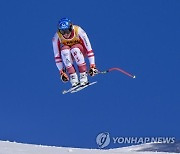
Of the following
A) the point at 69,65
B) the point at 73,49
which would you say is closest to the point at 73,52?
the point at 73,49

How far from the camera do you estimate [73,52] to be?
29.3 feet

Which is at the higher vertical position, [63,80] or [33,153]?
[63,80]

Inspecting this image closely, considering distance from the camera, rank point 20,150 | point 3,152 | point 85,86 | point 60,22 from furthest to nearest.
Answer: point 85,86
point 60,22
point 20,150
point 3,152

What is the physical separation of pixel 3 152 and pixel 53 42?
3692mm

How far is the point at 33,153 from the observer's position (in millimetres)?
5887

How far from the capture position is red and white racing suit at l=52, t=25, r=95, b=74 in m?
8.90

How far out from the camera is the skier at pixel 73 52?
29.1 feet

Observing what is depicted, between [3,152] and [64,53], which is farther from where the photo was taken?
[64,53]

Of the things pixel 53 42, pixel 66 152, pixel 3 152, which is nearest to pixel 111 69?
pixel 53 42

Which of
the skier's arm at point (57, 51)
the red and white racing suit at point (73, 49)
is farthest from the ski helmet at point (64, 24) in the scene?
the skier's arm at point (57, 51)

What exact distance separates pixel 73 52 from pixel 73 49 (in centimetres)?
5

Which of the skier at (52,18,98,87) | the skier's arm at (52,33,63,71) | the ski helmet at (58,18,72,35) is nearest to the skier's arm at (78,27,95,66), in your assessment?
the skier at (52,18,98,87)

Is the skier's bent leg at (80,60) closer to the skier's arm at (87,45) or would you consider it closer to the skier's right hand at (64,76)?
the skier's arm at (87,45)

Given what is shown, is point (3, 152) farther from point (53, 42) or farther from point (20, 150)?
point (53, 42)
